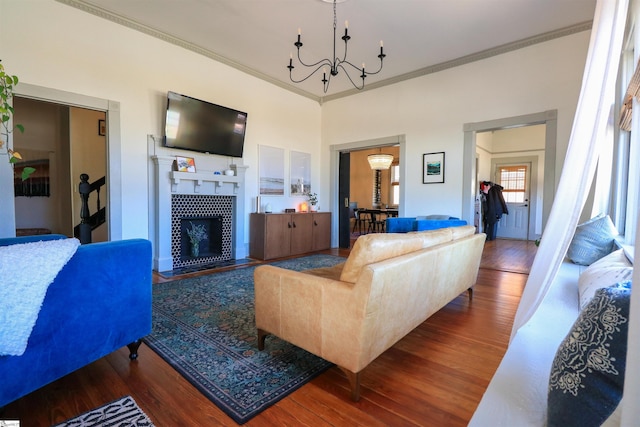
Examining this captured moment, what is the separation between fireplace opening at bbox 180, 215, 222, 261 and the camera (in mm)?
4668

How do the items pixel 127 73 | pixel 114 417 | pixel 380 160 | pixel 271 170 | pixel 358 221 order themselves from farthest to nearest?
pixel 358 221 < pixel 380 160 < pixel 271 170 < pixel 127 73 < pixel 114 417

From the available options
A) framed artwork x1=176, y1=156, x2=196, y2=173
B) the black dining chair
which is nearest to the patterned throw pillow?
framed artwork x1=176, y1=156, x2=196, y2=173

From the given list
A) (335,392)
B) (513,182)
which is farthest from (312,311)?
(513,182)

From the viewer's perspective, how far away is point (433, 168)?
17.0ft

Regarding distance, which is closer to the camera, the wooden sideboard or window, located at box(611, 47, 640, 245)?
window, located at box(611, 47, 640, 245)

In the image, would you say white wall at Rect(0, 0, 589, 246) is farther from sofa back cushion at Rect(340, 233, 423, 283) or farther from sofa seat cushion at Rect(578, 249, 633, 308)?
sofa back cushion at Rect(340, 233, 423, 283)

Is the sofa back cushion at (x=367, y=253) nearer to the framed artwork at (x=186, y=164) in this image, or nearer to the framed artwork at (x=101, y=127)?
the framed artwork at (x=186, y=164)

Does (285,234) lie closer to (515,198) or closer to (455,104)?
(455,104)

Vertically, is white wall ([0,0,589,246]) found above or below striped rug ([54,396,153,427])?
above

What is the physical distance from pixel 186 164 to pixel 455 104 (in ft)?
14.7

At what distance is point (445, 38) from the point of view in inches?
167

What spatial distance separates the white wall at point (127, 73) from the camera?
3197mm

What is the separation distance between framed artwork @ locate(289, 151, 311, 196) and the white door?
228 inches

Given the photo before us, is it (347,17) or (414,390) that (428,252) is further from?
(347,17)
